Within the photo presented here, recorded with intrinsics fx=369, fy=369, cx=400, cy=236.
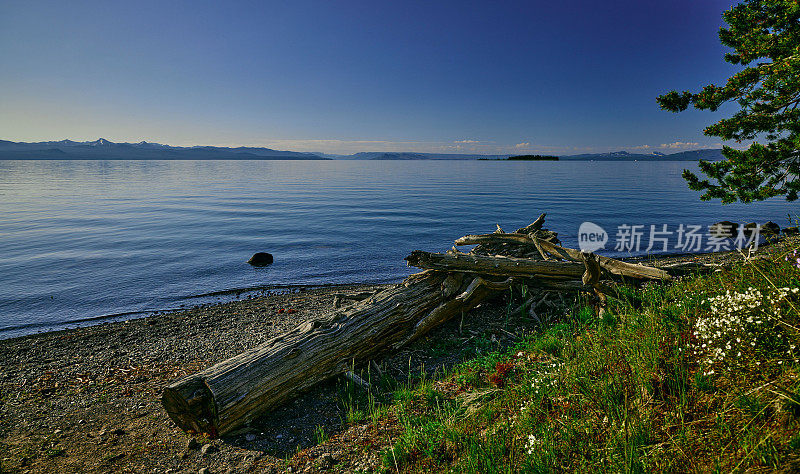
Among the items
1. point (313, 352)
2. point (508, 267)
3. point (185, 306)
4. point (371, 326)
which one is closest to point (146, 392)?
point (313, 352)

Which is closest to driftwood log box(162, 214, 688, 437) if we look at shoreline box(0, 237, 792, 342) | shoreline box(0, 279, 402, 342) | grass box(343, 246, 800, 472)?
grass box(343, 246, 800, 472)

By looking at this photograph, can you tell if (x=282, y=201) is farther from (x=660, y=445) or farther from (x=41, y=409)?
(x=660, y=445)

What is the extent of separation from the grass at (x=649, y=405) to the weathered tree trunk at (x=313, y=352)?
4.47ft

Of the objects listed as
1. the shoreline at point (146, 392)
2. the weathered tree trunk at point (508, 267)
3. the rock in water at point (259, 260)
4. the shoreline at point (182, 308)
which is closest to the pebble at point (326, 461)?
the shoreline at point (146, 392)

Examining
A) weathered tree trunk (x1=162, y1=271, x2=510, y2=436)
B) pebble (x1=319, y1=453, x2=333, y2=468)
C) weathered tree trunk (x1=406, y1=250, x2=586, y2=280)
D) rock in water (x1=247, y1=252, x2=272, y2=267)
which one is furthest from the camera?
rock in water (x1=247, y1=252, x2=272, y2=267)

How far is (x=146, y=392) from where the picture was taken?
25.5 feet

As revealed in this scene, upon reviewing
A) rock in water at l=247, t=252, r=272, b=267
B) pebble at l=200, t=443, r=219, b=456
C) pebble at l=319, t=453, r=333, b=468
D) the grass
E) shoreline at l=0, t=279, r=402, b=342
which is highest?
the grass

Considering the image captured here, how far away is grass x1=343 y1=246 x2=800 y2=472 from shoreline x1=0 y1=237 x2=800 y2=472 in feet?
4.02

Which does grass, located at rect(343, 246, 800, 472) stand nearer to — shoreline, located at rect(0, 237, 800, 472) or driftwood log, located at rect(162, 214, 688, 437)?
shoreline, located at rect(0, 237, 800, 472)

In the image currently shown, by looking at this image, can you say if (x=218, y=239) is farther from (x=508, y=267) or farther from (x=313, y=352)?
(x=508, y=267)

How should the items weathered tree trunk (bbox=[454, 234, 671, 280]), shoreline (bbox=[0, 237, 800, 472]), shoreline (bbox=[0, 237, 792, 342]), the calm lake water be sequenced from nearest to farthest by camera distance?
shoreline (bbox=[0, 237, 800, 472]) < weathered tree trunk (bbox=[454, 234, 671, 280]) < shoreline (bbox=[0, 237, 792, 342]) < the calm lake water

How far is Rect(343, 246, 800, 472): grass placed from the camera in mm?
3021

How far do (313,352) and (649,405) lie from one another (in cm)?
529

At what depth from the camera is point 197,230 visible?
99.9 ft
